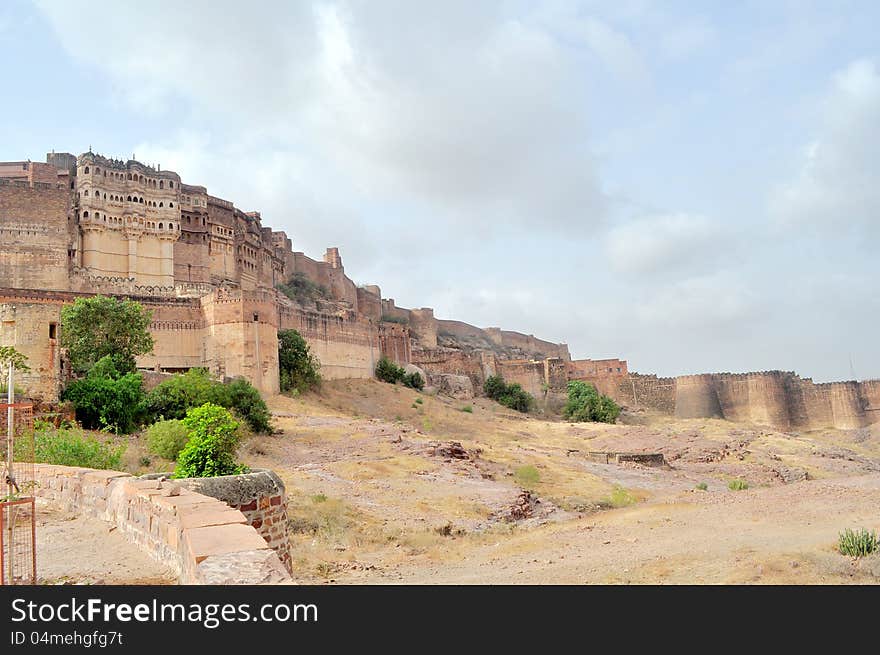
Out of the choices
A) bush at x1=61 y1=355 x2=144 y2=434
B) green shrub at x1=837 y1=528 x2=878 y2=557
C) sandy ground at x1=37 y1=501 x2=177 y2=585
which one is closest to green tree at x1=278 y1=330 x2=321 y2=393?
bush at x1=61 y1=355 x2=144 y2=434

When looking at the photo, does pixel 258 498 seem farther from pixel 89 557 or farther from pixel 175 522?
pixel 175 522

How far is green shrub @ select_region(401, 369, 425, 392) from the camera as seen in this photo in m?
40.9

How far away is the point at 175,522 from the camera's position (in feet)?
16.8

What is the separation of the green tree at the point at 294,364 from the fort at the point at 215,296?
88 cm

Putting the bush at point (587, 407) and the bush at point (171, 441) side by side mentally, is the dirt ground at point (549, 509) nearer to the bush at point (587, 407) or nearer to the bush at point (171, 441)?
the bush at point (171, 441)

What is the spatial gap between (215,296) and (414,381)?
14.7 metres

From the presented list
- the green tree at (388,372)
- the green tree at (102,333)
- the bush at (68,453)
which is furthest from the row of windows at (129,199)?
the bush at (68,453)

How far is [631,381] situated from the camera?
50844 millimetres

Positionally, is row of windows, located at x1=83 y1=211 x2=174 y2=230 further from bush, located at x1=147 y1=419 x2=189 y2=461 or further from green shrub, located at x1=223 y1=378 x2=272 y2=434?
bush, located at x1=147 y1=419 x2=189 y2=461

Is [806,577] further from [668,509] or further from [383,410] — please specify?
[383,410]

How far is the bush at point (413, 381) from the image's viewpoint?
40.9 metres

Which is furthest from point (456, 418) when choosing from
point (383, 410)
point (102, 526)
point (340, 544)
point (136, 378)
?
point (102, 526)

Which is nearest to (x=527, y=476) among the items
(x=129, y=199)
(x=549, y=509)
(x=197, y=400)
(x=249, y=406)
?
(x=549, y=509)
